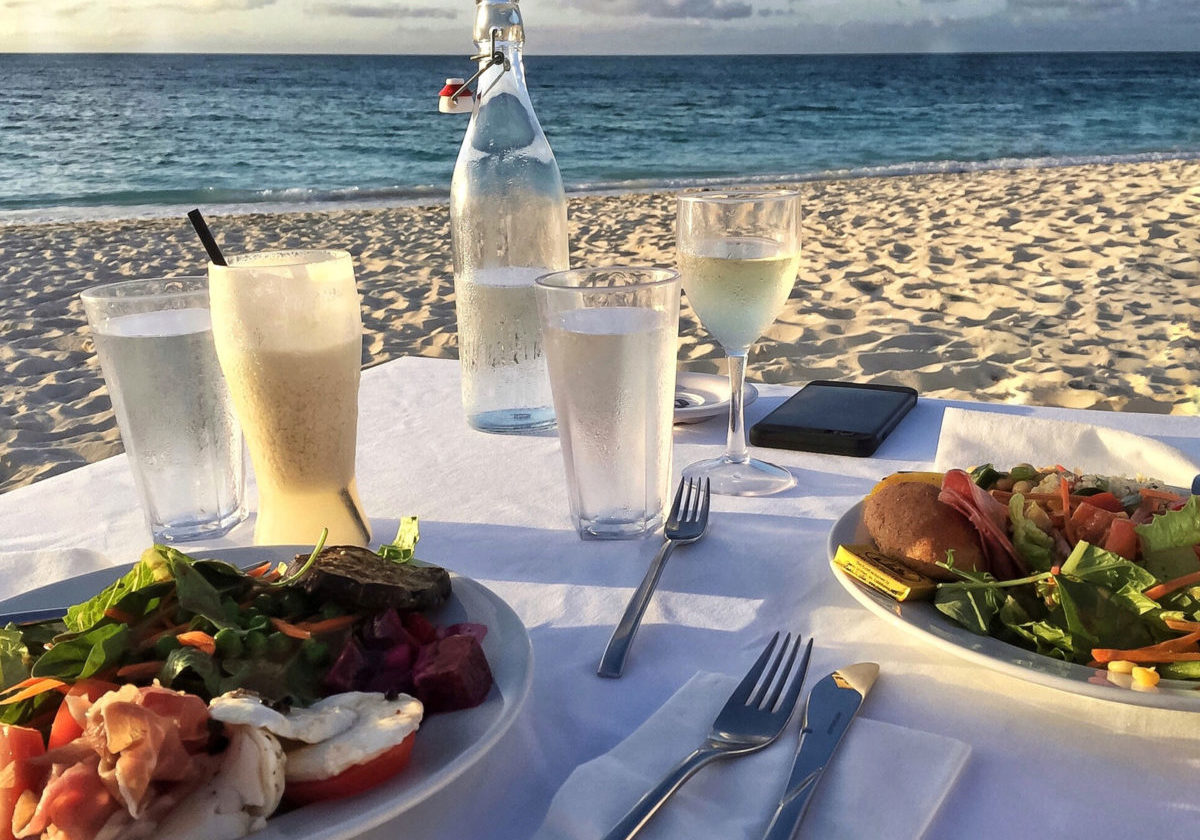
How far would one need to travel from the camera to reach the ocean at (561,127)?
15.4m

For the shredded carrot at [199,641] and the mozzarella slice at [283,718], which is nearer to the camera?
the mozzarella slice at [283,718]

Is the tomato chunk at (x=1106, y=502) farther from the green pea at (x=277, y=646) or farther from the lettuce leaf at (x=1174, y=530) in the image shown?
the green pea at (x=277, y=646)

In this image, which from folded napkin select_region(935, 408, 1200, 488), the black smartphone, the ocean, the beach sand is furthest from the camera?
the ocean

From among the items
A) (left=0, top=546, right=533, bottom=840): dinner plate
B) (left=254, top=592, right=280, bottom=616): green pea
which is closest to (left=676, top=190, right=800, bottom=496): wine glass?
(left=0, top=546, right=533, bottom=840): dinner plate

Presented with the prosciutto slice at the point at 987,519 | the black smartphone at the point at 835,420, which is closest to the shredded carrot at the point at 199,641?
the prosciutto slice at the point at 987,519

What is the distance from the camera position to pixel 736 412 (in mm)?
1232

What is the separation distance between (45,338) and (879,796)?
5990mm

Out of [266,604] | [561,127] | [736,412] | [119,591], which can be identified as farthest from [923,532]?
[561,127]

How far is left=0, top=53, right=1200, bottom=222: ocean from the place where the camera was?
15367mm

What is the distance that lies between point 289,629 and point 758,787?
325 mm

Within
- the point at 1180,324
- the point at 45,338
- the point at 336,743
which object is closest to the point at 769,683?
the point at 336,743

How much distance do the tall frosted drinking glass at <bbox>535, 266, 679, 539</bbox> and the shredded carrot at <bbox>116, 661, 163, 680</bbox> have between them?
49cm

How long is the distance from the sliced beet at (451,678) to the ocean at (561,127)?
13.1 m

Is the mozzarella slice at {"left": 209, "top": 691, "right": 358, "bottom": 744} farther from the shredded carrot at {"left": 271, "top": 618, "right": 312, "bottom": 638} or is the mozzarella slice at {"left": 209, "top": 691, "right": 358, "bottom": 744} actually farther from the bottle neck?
the bottle neck
